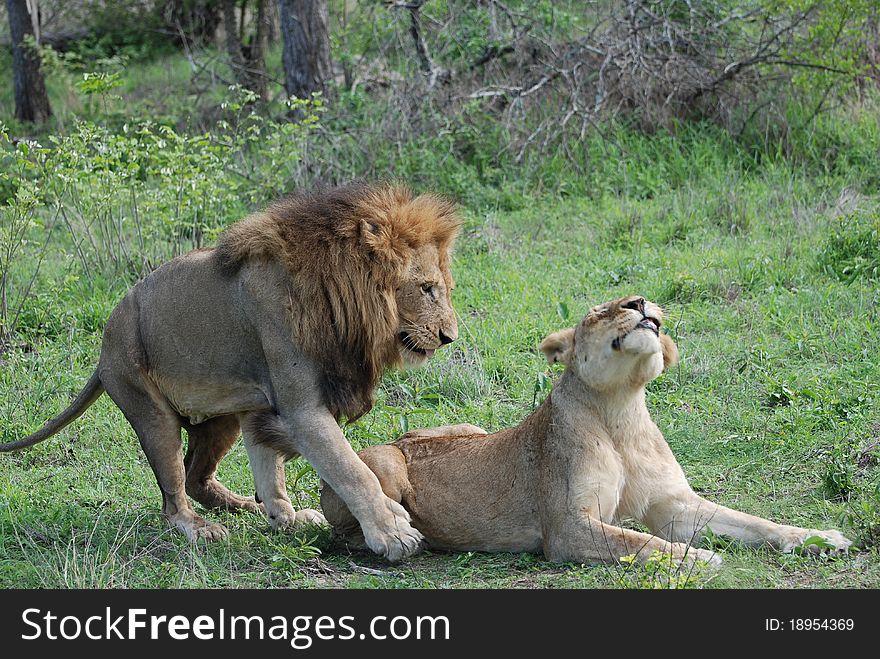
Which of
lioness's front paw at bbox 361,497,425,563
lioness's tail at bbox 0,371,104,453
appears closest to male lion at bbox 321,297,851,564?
lioness's front paw at bbox 361,497,425,563

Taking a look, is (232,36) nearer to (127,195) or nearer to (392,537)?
(127,195)

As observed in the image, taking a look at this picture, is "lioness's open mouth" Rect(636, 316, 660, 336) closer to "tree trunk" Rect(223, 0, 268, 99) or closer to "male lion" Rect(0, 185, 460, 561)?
"male lion" Rect(0, 185, 460, 561)

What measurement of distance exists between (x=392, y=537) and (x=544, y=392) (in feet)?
6.19

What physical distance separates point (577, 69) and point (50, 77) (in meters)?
7.25

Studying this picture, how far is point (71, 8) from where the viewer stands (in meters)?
14.9

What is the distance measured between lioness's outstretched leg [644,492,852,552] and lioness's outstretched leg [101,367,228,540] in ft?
5.45

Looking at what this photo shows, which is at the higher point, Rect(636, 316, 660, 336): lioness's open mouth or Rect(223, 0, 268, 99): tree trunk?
Rect(223, 0, 268, 99): tree trunk

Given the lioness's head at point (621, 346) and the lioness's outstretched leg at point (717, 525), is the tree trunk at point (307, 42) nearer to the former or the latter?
the lioness's head at point (621, 346)

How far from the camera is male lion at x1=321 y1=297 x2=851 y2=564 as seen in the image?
3.76 m

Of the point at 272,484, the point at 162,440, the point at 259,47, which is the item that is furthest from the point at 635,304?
the point at 259,47

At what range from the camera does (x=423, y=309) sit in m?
4.29

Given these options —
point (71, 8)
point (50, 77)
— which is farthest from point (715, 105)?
point (71, 8)

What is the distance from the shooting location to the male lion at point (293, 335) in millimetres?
Result: 4160
